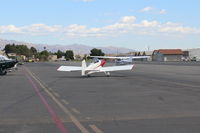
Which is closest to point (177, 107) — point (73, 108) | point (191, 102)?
point (191, 102)

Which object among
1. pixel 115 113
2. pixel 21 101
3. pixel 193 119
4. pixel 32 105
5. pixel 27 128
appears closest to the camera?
pixel 27 128

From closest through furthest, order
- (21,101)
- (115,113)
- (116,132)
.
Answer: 1. (116,132)
2. (115,113)
3. (21,101)

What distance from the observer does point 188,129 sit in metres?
9.55

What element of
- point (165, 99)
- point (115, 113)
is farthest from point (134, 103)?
point (115, 113)

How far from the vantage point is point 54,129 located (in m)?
9.72

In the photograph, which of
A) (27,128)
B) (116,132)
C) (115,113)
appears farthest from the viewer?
(115,113)

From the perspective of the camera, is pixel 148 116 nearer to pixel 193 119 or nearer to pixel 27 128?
pixel 193 119

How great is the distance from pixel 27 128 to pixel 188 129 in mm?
3896

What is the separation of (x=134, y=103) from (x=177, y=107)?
Answer: 2008mm

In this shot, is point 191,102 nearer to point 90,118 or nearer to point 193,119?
point 193,119

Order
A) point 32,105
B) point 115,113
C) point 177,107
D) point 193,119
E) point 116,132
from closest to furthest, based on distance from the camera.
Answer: point 116,132 → point 193,119 → point 115,113 → point 177,107 → point 32,105

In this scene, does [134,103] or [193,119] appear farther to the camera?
[134,103]

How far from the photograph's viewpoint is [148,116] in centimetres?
1175

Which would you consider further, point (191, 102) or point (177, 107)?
point (191, 102)
